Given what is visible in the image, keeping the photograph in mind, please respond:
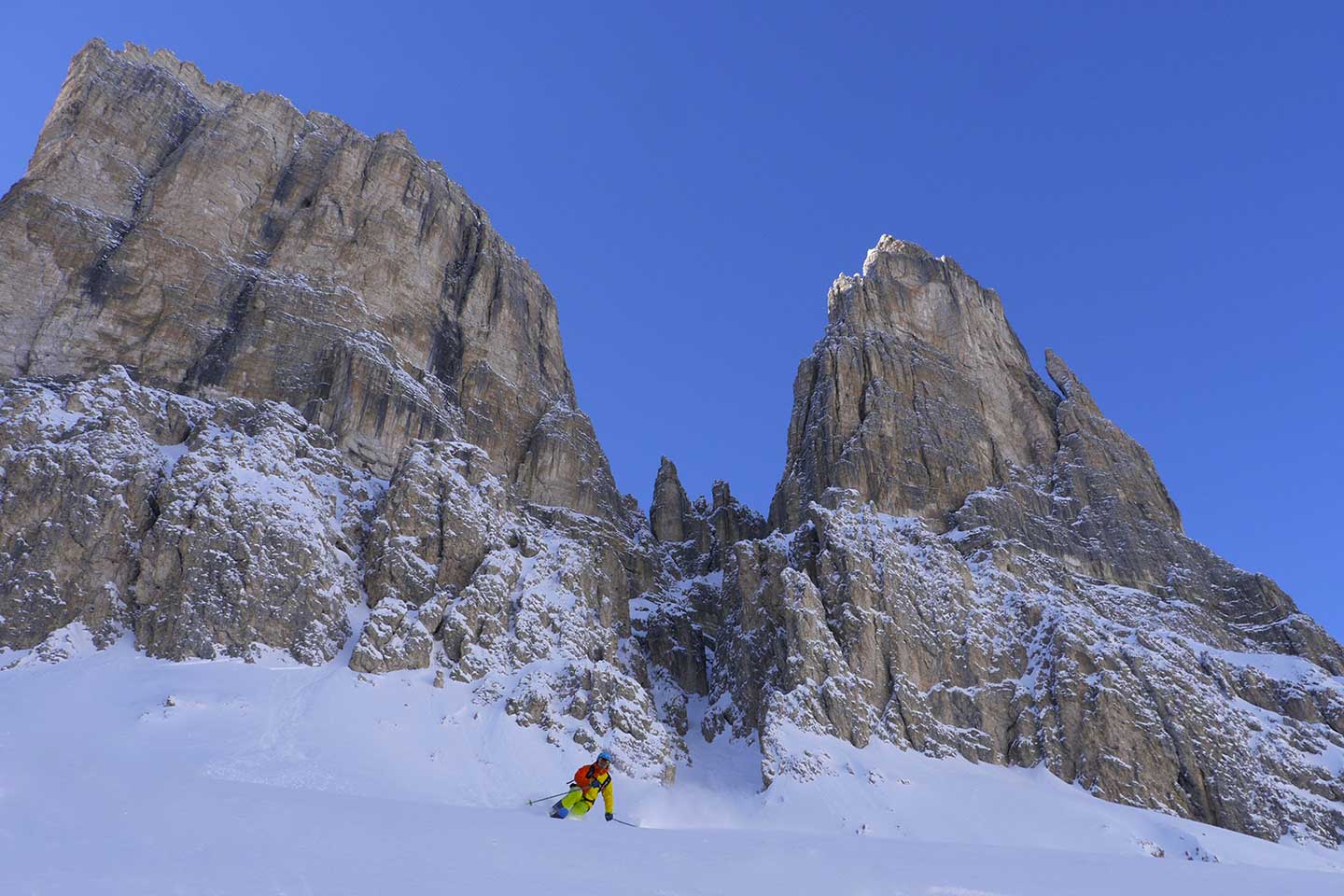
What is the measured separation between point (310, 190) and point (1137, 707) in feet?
229

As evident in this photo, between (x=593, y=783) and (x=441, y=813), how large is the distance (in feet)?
25.5

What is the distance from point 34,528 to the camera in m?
37.2

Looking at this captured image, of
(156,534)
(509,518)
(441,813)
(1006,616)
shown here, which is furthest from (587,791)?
(1006,616)

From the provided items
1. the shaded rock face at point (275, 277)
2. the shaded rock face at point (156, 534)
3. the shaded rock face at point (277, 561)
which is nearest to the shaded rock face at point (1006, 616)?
the shaded rock face at point (277, 561)

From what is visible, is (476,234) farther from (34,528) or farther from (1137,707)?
(1137,707)

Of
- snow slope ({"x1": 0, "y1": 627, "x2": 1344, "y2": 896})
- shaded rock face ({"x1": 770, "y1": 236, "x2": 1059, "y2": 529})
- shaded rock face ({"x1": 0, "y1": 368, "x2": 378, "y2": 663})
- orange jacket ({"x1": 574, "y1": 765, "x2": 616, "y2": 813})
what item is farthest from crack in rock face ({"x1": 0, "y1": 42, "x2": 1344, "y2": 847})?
orange jacket ({"x1": 574, "y1": 765, "x2": 616, "y2": 813})

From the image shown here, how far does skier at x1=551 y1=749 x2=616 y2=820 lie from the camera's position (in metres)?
18.9

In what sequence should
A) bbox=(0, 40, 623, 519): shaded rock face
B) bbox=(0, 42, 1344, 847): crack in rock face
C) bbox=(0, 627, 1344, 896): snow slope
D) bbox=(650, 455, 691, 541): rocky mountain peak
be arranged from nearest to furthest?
bbox=(0, 627, 1344, 896): snow slope < bbox=(0, 42, 1344, 847): crack in rock face < bbox=(0, 40, 623, 519): shaded rock face < bbox=(650, 455, 691, 541): rocky mountain peak

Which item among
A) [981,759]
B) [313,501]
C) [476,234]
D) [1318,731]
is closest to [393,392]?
[313,501]

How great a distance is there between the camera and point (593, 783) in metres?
19.3

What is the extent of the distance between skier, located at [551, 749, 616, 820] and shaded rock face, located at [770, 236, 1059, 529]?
140ft

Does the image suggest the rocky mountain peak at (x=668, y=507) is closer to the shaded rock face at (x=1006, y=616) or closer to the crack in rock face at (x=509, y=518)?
the crack in rock face at (x=509, y=518)

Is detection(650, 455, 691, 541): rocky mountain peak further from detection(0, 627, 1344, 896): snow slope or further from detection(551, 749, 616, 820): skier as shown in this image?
detection(551, 749, 616, 820): skier

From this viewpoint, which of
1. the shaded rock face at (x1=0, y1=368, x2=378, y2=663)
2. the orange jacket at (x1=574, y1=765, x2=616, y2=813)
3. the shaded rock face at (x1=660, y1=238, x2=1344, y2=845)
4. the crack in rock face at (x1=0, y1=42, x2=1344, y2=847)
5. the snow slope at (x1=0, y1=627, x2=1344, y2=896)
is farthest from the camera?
the shaded rock face at (x1=660, y1=238, x2=1344, y2=845)
